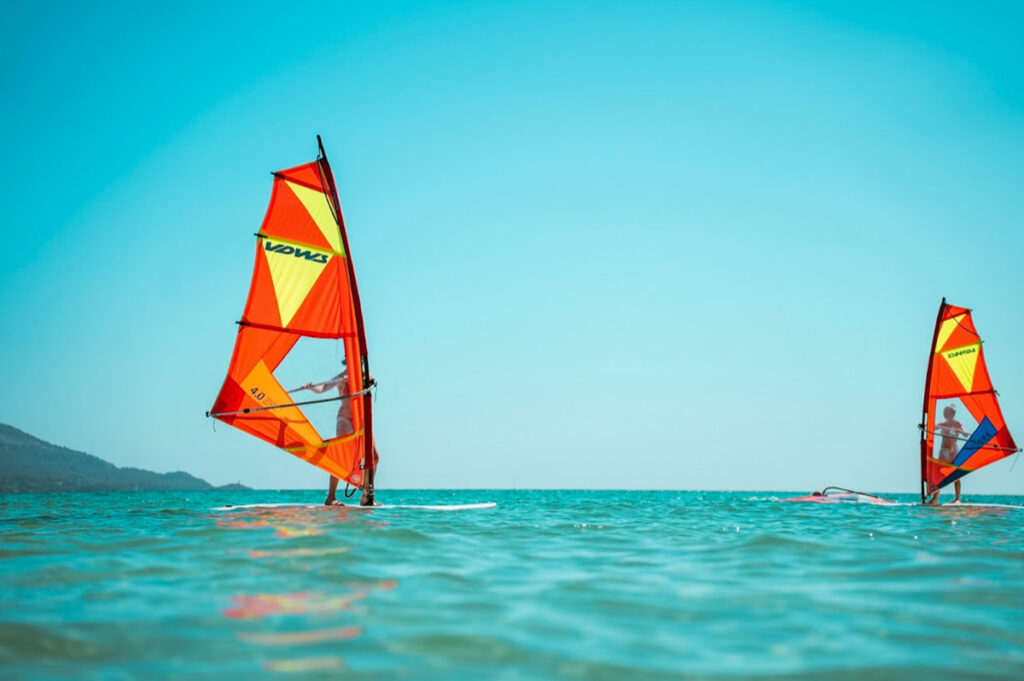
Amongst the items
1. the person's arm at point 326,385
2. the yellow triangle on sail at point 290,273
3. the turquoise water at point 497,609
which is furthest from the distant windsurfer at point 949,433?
the yellow triangle on sail at point 290,273

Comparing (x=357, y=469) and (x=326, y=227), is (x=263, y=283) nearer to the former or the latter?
(x=326, y=227)

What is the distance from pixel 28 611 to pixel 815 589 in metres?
7.23

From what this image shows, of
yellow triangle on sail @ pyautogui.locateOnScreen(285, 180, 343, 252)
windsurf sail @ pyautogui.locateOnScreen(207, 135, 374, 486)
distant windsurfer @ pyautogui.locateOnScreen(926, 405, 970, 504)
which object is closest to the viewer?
windsurf sail @ pyautogui.locateOnScreen(207, 135, 374, 486)

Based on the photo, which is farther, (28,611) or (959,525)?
(959,525)

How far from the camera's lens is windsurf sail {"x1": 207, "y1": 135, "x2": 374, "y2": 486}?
1648 centimetres

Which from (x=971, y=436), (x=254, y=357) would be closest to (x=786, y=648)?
(x=254, y=357)

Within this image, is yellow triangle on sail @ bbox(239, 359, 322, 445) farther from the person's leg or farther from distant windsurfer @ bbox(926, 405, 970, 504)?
distant windsurfer @ bbox(926, 405, 970, 504)

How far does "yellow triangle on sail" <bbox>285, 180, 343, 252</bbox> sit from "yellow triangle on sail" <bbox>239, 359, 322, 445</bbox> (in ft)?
10.8

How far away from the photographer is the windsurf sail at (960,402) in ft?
90.3

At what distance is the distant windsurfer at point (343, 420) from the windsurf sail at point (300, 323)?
0.04m

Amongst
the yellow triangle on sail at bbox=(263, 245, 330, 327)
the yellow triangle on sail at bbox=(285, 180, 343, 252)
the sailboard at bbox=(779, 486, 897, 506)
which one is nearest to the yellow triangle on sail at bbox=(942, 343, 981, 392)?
the sailboard at bbox=(779, 486, 897, 506)

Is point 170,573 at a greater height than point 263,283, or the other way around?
point 263,283

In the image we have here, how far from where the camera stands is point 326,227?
17531mm

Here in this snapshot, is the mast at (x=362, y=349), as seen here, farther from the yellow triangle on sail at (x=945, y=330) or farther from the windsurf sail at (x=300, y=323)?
the yellow triangle on sail at (x=945, y=330)
